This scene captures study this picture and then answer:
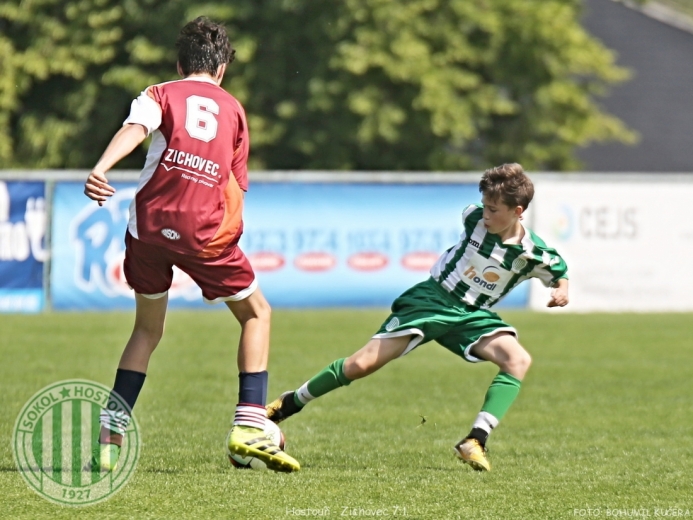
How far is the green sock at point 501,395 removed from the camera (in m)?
5.55

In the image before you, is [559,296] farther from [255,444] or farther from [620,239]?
[620,239]

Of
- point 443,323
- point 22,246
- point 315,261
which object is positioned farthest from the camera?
point 315,261

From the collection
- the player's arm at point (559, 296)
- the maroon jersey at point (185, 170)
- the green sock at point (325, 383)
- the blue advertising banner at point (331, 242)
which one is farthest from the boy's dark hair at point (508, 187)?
the blue advertising banner at point (331, 242)

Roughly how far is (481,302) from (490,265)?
0.20 m

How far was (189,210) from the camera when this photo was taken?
4.81 meters

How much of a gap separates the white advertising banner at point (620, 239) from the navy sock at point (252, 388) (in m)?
11.0

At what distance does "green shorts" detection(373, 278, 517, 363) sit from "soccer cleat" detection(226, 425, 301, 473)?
0.99 meters

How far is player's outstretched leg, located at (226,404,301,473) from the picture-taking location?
4949 millimetres

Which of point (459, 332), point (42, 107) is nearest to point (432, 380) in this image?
point (459, 332)

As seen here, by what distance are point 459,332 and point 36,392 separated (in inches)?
133

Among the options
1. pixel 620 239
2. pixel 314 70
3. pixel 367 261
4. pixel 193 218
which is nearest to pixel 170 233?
pixel 193 218

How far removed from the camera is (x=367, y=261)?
50.4 feet

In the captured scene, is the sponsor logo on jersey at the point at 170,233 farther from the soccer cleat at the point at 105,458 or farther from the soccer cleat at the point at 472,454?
the soccer cleat at the point at 472,454

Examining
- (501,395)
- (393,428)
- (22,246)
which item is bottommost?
(22,246)
